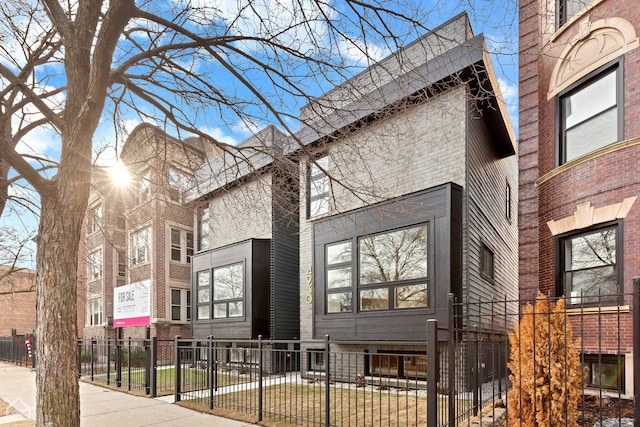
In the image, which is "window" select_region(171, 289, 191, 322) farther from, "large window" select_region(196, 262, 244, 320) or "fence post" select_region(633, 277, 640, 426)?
"fence post" select_region(633, 277, 640, 426)

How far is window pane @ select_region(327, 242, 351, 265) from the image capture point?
40.3 feet

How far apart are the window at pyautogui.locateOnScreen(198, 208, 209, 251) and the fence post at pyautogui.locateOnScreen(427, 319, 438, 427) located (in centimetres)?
1559

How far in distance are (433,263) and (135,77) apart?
701 cm

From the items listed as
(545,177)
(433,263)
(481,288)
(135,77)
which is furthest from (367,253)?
(135,77)

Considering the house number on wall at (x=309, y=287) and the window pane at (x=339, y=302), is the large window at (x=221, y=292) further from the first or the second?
the window pane at (x=339, y=302)

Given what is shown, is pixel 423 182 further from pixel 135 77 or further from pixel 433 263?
pixel 135 77

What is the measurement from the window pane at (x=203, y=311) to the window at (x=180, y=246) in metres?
4.66

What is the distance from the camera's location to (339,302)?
40.3ft

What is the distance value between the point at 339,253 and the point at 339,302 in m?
1.31

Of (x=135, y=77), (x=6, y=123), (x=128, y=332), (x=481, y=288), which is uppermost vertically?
(x=135, y=77)

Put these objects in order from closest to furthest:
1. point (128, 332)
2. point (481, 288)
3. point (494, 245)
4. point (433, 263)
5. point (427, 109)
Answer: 1. point (433, 263)
2. point (427, 109)
3. point (481, 288)
4. point (494, 245)
5. point (128, 332)

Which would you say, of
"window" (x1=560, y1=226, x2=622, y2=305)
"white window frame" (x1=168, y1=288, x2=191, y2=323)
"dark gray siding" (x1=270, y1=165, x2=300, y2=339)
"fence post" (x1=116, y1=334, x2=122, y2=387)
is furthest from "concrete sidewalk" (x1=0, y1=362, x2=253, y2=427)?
"white window frame" (x1=168, y1=288, x2=191, y2=323)

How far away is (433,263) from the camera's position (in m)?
10.2

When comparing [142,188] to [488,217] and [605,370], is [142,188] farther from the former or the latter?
[605,370]
